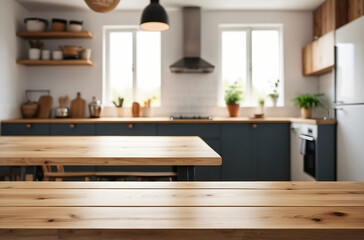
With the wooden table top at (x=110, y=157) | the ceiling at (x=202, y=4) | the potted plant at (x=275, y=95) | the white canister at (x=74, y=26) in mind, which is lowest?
the wooden table top at (x=110, y=157)

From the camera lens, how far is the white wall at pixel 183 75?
469 centimetres

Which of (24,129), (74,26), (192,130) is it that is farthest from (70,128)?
(192,130)

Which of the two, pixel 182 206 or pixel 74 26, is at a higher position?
pixel 74 26

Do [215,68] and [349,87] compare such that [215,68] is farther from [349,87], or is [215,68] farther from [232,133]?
[349,87]

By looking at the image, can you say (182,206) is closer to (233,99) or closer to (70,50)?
(233,99)

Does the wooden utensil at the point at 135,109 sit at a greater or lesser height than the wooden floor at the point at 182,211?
greater

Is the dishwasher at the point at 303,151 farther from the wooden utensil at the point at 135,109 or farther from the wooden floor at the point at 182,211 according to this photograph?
the wooden floor at the point at 182,211

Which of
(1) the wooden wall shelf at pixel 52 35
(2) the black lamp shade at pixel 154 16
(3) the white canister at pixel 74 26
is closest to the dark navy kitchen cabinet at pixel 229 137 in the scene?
(1) the wooden wall shelf at pixel 52 35

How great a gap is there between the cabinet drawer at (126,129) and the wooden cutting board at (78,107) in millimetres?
747

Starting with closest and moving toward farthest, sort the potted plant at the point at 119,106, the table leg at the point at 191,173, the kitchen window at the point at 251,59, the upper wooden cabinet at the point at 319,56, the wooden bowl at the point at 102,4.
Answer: the table leg at the point at 191,173 < the wooden bowl at the point at 102,4 < the upper wooden cabinet at the point at 319,56 < the potted plant at the point at 119,106 < the kitchen window at the point at 251,59

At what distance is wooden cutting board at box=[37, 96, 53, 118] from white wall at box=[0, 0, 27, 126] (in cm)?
26

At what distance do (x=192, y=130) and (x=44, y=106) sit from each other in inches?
89.1

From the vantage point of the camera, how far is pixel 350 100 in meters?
3.10

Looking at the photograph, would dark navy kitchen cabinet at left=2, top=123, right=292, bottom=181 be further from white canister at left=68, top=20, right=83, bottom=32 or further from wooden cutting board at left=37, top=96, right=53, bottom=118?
white canister at left=68, top=20, right=83, bottom=32
